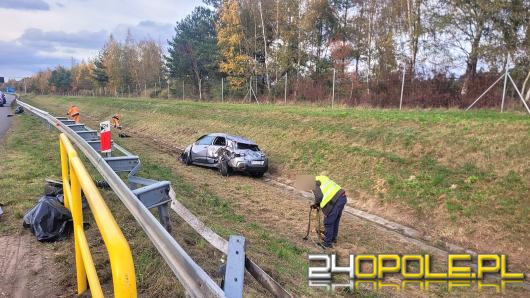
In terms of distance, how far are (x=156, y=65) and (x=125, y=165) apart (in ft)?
228

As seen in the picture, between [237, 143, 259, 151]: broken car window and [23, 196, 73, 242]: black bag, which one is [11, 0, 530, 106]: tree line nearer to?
[237, 143, 259, 151]: broken car window

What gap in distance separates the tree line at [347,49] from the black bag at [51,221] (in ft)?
57.8

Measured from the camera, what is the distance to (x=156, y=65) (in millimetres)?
72438

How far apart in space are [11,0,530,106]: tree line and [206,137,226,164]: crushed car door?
10835 millimetres

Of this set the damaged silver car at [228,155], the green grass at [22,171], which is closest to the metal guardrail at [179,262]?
the green grass at [22,171]

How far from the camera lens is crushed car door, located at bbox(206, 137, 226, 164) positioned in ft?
50.0

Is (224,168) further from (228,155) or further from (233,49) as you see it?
(233,49)

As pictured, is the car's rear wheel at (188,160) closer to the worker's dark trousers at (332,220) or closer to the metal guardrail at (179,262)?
the worker's dark trousers at (332,220)

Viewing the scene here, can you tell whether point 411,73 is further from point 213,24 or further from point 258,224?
point 213,24

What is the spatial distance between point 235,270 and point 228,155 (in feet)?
39.0

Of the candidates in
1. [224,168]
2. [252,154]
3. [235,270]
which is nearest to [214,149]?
[224,168]

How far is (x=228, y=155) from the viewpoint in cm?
1459

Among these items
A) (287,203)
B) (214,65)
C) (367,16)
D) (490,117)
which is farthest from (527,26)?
(214,65)

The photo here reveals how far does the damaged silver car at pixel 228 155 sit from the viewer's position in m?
14.3
